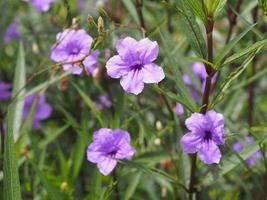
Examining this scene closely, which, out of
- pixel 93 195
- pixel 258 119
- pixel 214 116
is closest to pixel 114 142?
pixel 93 195

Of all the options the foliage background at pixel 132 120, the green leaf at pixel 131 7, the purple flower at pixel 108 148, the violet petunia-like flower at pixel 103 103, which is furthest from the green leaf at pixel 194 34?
the violet petunia-like flower at pixel 103 103

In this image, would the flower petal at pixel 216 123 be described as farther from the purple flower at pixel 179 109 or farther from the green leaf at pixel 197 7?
the purple flower at pixel 179 109

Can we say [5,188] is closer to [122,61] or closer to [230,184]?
[122,61]

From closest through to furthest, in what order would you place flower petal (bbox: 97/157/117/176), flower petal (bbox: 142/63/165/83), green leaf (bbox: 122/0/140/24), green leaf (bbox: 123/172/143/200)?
1. flower petal (bbox: 142/63/165/83)
2. flower petal (bbox: 97/157/117/176)
3. green leaf (bbox: 123/172/143/200)
4. green leaf (bbox: 122/0/140/24)

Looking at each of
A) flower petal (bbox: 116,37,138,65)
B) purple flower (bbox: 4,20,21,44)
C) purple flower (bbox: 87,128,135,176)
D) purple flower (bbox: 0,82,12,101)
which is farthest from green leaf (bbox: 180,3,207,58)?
purple flower (bbox: 4,20,21,44)

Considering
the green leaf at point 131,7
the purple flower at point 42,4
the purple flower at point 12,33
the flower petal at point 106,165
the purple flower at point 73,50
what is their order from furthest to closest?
1. the purple flower at point 12,33
2. the purple flower at point 42,4
3. the green leaf at point 131,7
4. the purple flower at point 73,50
5. the flower petal at point 106,165

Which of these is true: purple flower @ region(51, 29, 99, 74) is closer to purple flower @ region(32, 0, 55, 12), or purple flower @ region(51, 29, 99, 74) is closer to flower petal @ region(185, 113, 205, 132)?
flower petal @ region(185, 113, 205, 132)

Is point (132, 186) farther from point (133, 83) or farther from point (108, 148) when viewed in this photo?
point (133, 83)
